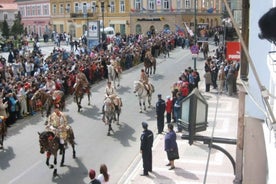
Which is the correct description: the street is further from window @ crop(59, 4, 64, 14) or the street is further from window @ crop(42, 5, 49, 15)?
window @ crop(42, 5, 49, 15)

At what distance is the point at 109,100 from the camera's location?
17031 mm

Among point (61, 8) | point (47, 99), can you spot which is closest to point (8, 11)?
point (61, 8)

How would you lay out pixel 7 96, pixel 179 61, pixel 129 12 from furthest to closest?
pixel 129 12 → pixel 179 61 → pixel 7 96

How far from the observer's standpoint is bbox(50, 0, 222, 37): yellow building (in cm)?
6028

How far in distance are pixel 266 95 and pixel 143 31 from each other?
6107 cm

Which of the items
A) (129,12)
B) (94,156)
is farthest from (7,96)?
(129,12)

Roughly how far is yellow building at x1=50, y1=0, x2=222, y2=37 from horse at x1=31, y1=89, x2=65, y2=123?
3703 cm

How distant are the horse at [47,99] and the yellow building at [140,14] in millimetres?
37033

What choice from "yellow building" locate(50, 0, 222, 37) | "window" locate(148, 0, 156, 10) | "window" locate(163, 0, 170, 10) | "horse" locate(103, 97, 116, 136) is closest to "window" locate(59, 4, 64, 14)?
"yellow building" locate(50, 0, 222, 37)

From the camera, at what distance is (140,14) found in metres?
63.2

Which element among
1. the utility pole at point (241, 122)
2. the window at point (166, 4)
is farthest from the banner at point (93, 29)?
the window at point (166, 4)

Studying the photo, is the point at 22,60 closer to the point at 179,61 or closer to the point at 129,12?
the point at 179,61

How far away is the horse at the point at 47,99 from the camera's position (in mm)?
18688

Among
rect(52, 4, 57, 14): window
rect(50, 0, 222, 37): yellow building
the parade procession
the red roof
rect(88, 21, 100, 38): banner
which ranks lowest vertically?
the parade procession
